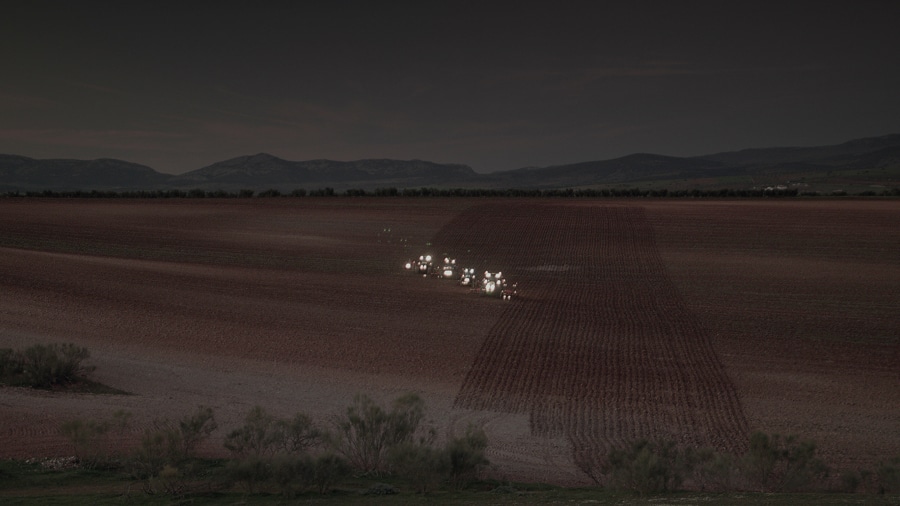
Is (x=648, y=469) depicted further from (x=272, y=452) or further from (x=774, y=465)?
(x=272, y=452)

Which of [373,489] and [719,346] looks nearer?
[373,489]

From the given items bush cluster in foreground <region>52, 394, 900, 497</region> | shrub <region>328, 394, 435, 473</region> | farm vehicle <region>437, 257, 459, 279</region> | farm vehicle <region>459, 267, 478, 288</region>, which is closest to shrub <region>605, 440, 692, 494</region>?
bush cluster in foreground <region>52, 394, 900, 497</region>

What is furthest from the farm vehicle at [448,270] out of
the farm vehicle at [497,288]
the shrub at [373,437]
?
the shrub at [373,437]

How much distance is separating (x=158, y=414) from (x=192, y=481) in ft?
17.1

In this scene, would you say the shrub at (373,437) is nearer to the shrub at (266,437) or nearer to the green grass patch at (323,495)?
the shrub at (266,437)

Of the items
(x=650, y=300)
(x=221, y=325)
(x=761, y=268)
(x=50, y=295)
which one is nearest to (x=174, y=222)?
(x=50, y=295)

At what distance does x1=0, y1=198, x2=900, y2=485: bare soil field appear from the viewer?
57.2 ft

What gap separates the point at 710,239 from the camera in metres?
46.2

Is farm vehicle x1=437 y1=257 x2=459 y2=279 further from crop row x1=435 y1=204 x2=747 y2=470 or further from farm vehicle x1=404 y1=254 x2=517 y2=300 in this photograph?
crop row x1=435 y1=204 x2=747 y2=470

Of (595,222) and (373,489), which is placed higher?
(595,222)

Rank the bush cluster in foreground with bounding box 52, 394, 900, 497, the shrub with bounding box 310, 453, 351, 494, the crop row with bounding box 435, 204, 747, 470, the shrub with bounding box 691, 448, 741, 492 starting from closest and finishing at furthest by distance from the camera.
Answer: the shrub with bounding box 310, 453, 351, 494 → the bush cluster in foreground with bounding box 52, 394, 900, 497 → the shrub with bounding box 691, 448, 741, 492 → the crop row with bounding box 435, 204, 747, 470

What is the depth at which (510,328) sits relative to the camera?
26.7m

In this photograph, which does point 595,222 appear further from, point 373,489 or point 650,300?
point 373,489

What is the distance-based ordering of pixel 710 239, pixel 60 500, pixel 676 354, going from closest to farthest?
pixel 60 500, pixel 676 354, pixel 710 239
